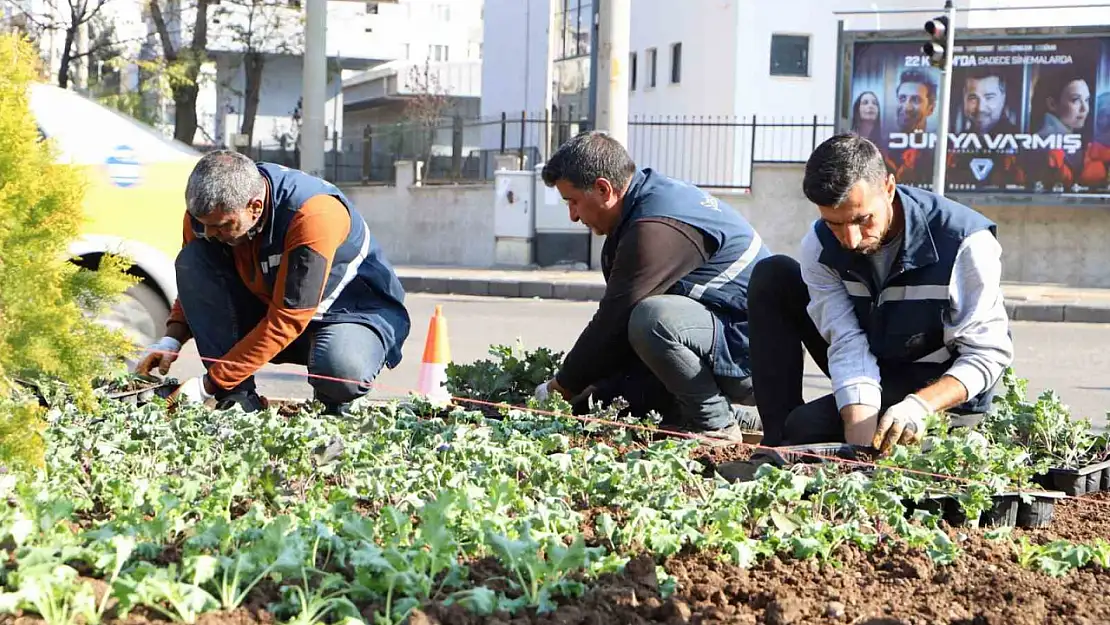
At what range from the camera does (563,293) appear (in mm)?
17062

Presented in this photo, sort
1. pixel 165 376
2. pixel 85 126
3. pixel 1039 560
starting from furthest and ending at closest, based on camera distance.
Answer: pixel 85 126, pixel 165 376, pixel 1039 560

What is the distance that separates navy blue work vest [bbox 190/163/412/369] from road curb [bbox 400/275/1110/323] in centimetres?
941

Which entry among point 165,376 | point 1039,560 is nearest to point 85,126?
point 165,376

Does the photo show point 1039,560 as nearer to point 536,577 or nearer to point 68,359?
point 536,577

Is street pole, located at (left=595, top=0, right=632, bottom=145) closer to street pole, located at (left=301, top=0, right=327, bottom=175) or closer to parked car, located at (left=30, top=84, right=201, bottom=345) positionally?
street pole, located at (left=301, top=0, right=327, bottom=175)

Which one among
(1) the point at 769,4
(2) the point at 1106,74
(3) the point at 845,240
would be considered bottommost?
(3) the point at 845,240

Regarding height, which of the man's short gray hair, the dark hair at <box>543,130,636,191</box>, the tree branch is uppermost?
the tree branch

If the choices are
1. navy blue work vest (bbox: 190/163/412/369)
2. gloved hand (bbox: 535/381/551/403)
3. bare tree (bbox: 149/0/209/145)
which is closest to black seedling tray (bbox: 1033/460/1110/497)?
gloved hand (bbox: 535/381/551/403)

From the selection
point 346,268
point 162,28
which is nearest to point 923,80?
point 162,28

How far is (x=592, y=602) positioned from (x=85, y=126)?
218 inches

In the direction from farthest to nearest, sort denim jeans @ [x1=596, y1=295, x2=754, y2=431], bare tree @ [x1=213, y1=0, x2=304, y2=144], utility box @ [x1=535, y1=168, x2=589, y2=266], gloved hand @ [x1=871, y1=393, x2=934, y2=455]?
1. bare tree @ [x1=213, y1=0, x2=304, y2=144]
2. utility box @ [x1=535, y1=168, x2=589, y2=266]
3. denim jeans @ [x1=596, y1=295, x2=754, y2=431]
4. gloved hand @ [x1=871, y1=393, x2=934, y2=455]

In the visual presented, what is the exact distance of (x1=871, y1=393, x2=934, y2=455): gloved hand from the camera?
4.15m

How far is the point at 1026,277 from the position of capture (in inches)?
765

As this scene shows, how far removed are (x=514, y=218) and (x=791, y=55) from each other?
11.5 metres
